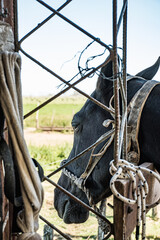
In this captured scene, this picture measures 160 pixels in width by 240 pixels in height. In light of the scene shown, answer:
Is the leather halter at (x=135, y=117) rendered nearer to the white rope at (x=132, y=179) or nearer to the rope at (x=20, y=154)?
the white rope at (x=132, y=179)

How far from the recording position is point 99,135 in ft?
6.69

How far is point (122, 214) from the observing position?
1258mm

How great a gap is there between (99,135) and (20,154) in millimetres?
1159

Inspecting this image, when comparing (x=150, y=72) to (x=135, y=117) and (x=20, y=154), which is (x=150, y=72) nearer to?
(x=135, y=117)

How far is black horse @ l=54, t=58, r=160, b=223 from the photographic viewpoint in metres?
1.72

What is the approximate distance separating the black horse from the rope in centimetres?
82

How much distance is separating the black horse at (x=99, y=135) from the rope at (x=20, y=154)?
2.71ft

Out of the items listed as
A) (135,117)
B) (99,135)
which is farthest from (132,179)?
(99,135)

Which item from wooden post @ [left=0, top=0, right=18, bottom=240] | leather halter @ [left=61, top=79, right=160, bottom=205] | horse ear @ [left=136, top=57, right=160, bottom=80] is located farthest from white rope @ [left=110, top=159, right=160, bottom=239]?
horse ear @ [left=136, top=57, right=160, bottom=80]

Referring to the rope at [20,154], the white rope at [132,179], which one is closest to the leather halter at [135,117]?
the white rope at [132,179]

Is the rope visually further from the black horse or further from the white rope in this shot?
the black horse

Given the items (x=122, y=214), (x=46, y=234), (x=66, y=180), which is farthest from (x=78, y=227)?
(x=122, y=214)

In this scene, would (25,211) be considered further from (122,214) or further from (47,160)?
(47,160)

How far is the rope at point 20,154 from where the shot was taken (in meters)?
0.92
